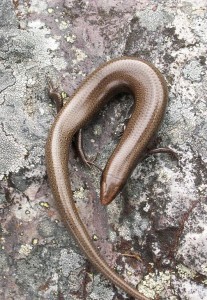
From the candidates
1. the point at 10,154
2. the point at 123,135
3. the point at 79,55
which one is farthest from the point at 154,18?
the point at 10,154

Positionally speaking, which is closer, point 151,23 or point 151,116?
point 151,116

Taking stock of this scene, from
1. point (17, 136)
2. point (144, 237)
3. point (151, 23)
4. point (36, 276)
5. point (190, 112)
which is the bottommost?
point (36, 276)

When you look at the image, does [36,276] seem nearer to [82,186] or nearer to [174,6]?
[82,186]

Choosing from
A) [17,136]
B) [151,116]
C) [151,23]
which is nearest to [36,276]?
[17,136]

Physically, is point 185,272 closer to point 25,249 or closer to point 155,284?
point 155,284

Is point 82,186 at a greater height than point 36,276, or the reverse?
point 82,186

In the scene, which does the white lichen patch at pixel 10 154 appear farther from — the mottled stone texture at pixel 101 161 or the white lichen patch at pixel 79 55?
the white lichen patch at pixel 79 55

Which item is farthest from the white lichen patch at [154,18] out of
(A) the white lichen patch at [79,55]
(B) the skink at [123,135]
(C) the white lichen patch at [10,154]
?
(C) the white lichen patch at [10,154]
